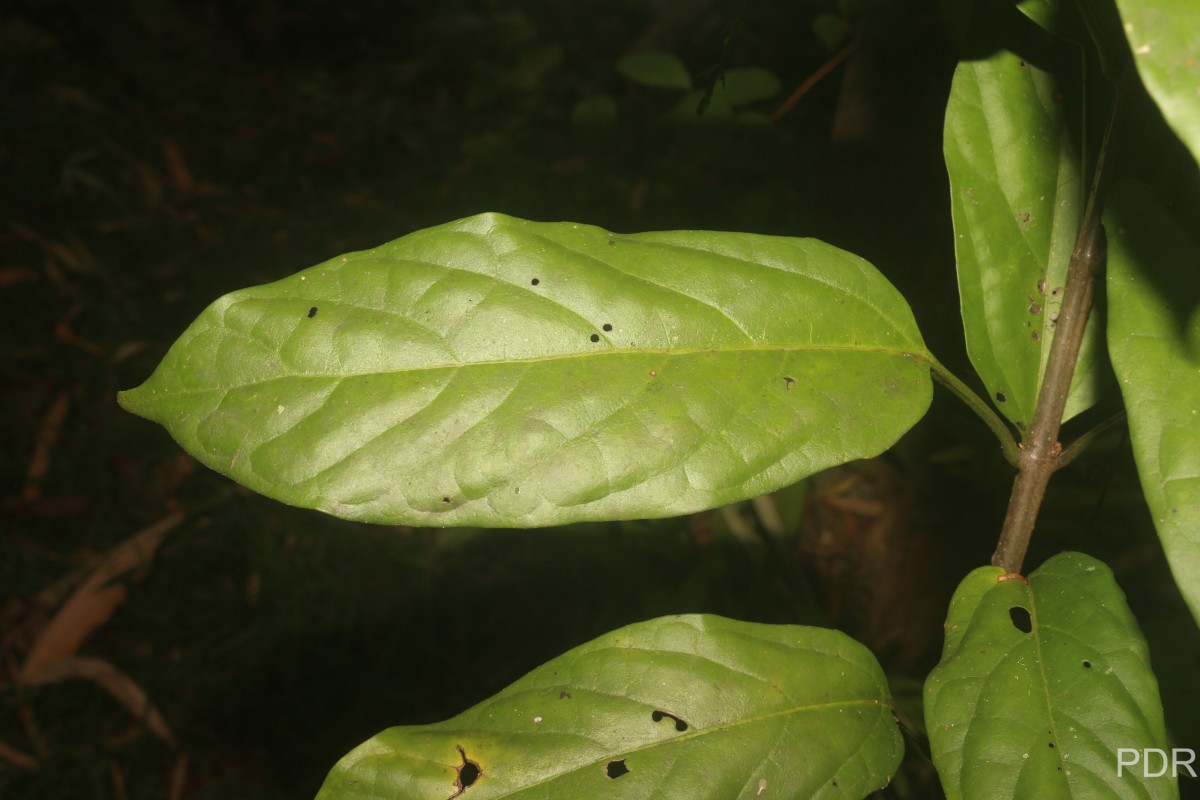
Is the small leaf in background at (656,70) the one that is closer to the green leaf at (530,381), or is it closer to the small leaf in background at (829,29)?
the small leaf in background at (829,29)

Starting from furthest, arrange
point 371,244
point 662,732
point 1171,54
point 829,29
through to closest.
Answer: point 371,244
point 829,29
point 662,732
point 1171,54

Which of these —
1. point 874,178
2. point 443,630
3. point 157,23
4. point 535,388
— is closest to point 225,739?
point 443,630

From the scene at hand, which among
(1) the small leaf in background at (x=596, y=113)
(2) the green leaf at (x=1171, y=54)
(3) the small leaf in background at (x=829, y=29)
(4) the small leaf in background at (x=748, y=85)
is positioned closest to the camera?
(2) the green leaf at (x=1171, y=54)

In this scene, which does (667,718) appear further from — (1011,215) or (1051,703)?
(1011,215)

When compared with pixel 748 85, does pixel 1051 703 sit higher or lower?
lower

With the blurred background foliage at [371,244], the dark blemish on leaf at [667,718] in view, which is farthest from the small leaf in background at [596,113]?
the dark blemish on leaf at [667,718]

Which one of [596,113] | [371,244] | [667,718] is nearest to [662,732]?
[667,718]

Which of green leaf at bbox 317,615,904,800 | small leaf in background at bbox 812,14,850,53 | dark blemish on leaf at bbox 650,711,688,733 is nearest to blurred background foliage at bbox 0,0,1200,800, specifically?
small leaf in background at bbox 812,14,850,53
